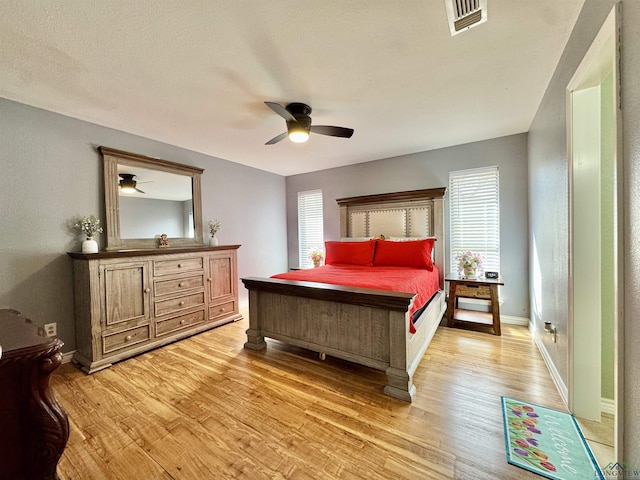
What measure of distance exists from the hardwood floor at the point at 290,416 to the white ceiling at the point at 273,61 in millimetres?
2523

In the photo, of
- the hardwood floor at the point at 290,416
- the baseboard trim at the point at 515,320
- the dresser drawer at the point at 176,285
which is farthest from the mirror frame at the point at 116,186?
the baseboard trim at the point at 515,320

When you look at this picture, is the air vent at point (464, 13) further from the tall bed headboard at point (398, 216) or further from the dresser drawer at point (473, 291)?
the dresser drawer at point (473, 291)

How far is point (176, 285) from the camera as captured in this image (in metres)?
3.12

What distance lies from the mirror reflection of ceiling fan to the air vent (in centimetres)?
344

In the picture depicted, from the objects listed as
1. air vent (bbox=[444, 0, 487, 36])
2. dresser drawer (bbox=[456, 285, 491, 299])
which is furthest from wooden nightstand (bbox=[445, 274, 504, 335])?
air vent (bbox=[444, 0, 487, 36])

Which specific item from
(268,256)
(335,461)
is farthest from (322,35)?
(268,256)

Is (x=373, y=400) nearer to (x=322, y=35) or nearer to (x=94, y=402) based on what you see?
(x=94, y=402)

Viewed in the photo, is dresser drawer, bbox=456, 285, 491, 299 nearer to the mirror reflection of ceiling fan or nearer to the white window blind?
the white window blind

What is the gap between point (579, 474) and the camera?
4.21 feet

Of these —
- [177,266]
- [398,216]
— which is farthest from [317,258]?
[177,266]

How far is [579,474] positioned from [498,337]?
1852 millimetres

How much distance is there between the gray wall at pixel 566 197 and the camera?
37.9 inches

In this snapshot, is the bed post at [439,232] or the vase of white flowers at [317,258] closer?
the bed post at [439,232]

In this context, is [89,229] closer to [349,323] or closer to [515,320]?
[349,323]
